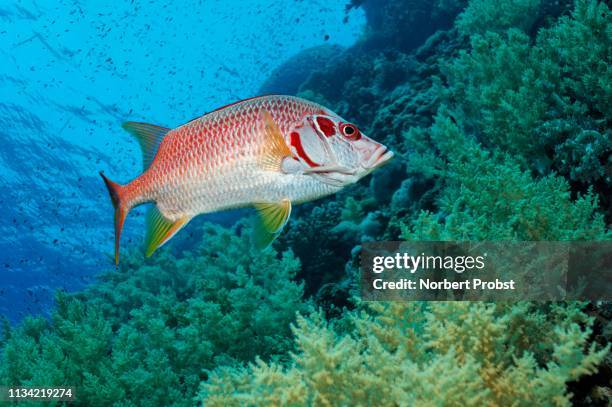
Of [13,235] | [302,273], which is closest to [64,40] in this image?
[13,235]

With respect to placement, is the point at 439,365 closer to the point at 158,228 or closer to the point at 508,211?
the point at 158,228

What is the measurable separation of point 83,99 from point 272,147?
42.9 meters

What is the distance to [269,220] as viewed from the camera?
2248mm

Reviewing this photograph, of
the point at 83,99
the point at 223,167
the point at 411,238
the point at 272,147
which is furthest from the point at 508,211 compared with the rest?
the point at 83,99

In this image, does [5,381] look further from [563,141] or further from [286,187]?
[563,141]

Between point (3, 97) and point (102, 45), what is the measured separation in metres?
14.9

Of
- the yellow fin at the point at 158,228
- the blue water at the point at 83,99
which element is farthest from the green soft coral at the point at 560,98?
the blue water at the point at 83,99

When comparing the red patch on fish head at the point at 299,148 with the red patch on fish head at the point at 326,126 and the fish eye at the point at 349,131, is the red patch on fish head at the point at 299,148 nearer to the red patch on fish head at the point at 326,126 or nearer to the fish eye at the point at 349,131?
the red patch on fish head at the point at 326,126

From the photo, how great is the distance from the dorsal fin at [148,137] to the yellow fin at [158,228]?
0.33m

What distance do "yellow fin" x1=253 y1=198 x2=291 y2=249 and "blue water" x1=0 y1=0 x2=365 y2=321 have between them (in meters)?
25.2

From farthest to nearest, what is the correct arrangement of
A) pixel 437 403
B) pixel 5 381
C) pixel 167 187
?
pixel 5 381
pixel 167 187
pixel 437 403

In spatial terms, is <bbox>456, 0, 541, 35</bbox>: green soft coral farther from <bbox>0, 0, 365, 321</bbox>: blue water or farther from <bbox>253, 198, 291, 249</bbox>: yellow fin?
<bbox>0, 0, 365, 321</bbox>: blue water

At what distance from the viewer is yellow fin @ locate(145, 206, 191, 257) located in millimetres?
2322

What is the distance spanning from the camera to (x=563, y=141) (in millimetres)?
4652
